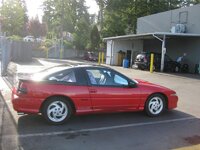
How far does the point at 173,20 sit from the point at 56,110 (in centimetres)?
2638

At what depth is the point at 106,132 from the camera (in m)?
7.60

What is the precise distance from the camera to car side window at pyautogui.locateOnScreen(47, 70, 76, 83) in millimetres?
8234

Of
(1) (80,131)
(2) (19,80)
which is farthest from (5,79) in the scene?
(1) (80,131)

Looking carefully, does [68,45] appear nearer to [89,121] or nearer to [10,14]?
[10,14]

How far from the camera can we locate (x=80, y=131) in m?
7.64

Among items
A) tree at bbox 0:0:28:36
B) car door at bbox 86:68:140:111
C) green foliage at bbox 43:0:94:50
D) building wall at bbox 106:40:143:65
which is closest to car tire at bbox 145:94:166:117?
car door at bbox 86:68:140:111

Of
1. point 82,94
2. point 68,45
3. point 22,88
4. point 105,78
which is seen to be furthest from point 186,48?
point 68,45

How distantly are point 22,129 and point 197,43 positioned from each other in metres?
22.8

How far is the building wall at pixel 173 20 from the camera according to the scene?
29031mm

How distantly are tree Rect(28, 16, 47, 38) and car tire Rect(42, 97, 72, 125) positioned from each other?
7201 cm

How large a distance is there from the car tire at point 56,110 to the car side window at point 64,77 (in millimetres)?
462

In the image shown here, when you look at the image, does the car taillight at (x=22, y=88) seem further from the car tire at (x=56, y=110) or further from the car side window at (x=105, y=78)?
the car side window at (x=105, y=78)

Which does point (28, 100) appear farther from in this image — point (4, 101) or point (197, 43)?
point (197, 43)

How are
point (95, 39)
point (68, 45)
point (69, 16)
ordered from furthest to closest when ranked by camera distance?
point (69, 16), point (68, 45), point (95, 39)
